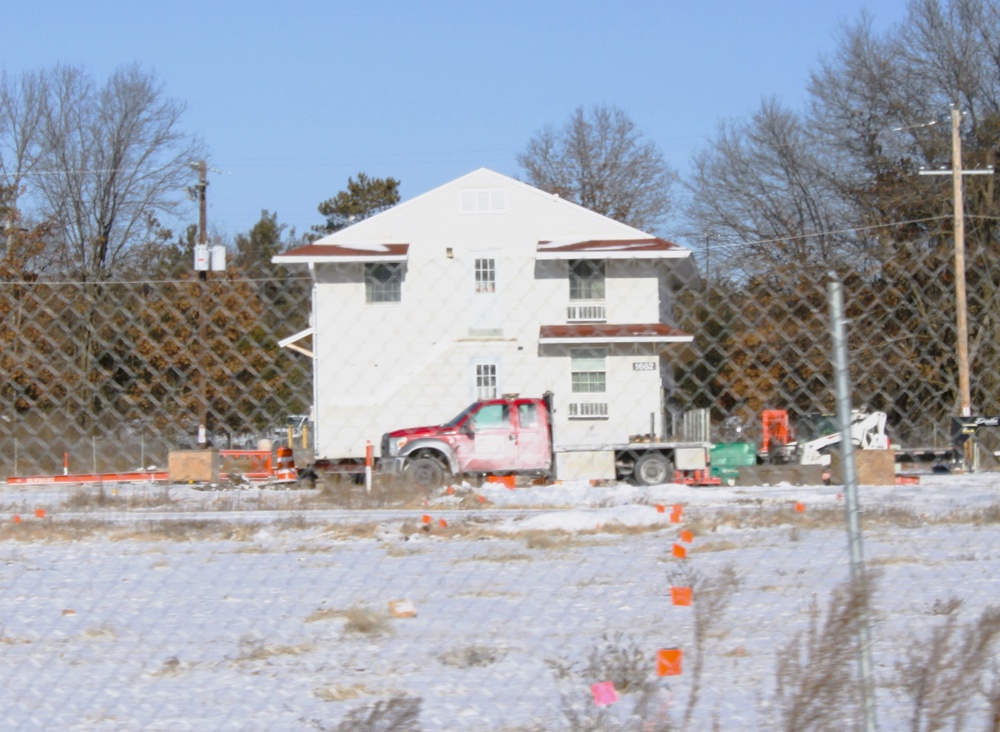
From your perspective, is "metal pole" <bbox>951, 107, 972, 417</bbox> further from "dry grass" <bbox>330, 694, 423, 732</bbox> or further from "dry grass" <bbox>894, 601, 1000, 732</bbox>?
"dry grass" <bbox>330, 694, 423, 732</bbox>

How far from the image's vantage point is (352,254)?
4879mm

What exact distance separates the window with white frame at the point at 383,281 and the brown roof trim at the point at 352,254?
3 cm

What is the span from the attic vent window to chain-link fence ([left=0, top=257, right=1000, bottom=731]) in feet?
44.8

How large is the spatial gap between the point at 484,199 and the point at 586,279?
880 inches

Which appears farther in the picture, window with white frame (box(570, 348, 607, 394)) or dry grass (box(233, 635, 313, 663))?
dry grass (box(233, 635, 313, 663))

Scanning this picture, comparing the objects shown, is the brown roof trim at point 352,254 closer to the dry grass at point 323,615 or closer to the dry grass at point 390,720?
the dry grass at point 390,720

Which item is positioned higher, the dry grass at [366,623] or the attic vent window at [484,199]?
the attic vent window at [484,199]

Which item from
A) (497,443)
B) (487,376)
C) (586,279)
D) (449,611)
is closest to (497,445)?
(497,443)

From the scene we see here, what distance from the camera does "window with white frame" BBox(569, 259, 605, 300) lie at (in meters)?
5.05

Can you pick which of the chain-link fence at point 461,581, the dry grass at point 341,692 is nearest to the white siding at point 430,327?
the chain-link fence at point 461,581

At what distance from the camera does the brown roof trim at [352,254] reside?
4566 millimetres

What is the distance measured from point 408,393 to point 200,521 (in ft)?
32.6

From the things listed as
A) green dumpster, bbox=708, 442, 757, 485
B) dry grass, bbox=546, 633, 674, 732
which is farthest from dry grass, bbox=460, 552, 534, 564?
green dumpster, bbox=708, 442, 757, 485

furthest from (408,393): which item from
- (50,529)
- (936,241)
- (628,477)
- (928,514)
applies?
(628,477)
